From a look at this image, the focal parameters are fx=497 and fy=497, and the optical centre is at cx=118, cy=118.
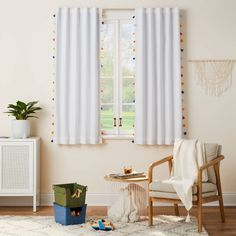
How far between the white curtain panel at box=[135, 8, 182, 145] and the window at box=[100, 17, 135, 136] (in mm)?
183

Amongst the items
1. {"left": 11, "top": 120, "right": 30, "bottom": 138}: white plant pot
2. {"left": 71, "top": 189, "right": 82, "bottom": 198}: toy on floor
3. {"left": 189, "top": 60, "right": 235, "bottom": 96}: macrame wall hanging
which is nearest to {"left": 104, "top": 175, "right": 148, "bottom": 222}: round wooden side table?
{"left": 71, "top": 189, "right": 82, "bottom": 198}: toy on floor

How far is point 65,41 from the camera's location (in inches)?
225

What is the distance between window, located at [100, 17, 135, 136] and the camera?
19.2 ft

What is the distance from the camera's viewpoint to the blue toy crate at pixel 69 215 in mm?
4727

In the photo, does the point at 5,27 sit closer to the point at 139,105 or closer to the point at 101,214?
the point at 139,105

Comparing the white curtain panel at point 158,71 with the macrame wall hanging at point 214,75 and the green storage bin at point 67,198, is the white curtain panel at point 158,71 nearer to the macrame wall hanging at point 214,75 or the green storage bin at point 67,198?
the macrame wall hanging at point 214,75

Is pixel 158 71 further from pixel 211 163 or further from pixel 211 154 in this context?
pixel 211 163

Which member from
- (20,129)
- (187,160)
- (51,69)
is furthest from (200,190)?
(51,69)

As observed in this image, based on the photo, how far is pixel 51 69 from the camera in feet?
19.1

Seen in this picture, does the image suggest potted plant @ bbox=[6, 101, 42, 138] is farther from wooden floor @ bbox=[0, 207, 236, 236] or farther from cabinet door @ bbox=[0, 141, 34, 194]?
wooden floor @ bbox=[0, 207, 236, 236]

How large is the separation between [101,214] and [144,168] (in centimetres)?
82

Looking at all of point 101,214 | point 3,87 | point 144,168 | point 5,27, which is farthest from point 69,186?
point 5,27

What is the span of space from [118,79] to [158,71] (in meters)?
0.49

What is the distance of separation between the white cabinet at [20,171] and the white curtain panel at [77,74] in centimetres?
44
